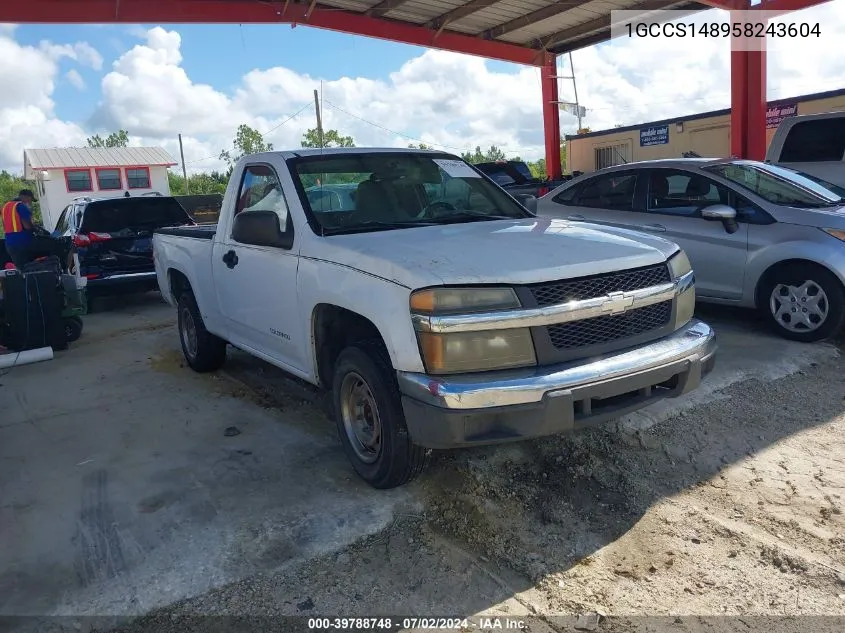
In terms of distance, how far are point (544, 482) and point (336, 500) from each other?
115cm

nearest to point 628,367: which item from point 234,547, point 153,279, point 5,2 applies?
point 234,547

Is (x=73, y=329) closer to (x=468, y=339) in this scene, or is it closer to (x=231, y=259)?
(x=231, y=259)

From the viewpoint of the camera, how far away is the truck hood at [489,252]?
3.20 meters

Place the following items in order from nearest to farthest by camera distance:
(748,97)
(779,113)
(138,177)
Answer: (748,97)
(779,113)
(138,177)

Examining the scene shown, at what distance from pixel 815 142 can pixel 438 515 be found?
7.90 meters

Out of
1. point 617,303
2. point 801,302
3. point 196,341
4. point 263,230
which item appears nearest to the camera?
point 617,303

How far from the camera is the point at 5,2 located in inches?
429

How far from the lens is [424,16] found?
15.1m

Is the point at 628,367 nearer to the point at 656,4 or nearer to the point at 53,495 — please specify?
the point at 53,495

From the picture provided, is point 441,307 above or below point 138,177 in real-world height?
below

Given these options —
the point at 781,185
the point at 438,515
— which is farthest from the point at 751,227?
the point at 438,515

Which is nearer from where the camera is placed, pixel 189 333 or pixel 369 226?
pixel 369 226

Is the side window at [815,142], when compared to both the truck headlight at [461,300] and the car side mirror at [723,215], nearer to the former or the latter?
the car side mirror at [723,215]

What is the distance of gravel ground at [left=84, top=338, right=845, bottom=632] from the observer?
280 cm
